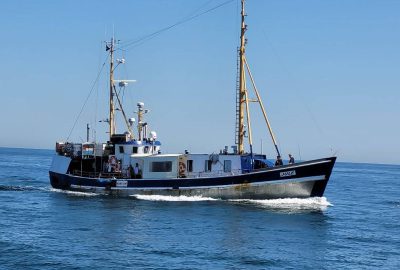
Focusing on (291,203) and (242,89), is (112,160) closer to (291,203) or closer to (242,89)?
(242,89)

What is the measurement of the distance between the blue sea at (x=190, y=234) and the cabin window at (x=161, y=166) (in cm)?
278

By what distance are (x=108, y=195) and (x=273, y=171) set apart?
56.9 ft

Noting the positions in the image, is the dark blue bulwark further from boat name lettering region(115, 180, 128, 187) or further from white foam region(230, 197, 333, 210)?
white foam region(230, 197, 333, 210)

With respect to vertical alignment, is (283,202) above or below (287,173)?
below

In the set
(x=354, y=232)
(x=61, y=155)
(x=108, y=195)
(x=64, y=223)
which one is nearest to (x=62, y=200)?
(x=108, y=195)

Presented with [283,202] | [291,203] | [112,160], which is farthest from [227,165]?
[112,160]

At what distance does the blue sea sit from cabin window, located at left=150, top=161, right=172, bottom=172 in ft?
9.11

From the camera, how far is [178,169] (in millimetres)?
54031

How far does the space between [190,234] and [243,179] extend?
1471 centimetres

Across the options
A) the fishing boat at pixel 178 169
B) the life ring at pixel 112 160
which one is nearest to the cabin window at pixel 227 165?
the fishing boat at pixel 178 169

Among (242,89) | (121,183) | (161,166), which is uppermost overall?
(242,89)

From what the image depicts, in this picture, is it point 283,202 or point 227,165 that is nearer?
point 283,202

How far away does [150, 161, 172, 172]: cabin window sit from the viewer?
178ft

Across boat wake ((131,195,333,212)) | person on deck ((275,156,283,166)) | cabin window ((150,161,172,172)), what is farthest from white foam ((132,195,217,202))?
person on deck ((275,156,283,166))
